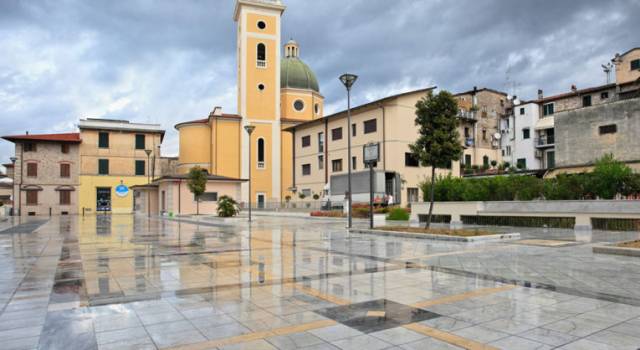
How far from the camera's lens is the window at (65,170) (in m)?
53.0

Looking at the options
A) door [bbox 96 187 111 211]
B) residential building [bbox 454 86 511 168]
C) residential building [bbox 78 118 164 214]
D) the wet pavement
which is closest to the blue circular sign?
residential building [bbox 78 118 164 214]

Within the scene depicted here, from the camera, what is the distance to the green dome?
64.8 meters

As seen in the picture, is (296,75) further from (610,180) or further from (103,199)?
(610,180)

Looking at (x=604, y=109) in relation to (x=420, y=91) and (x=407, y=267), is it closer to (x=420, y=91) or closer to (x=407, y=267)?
(x=420, y=91)

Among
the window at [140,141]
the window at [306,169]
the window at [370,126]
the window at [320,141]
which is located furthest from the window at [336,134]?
the window at [140,141]

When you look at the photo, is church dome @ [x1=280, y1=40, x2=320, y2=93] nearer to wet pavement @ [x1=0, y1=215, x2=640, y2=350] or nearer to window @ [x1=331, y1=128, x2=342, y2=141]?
window @ [x1=331, y1=128, x2=342, y2=141]

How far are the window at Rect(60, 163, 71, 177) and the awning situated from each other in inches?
2159

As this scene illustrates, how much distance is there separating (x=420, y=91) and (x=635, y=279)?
1441 inches

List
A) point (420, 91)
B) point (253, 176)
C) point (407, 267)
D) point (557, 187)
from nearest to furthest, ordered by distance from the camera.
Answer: point (407, 267), point (557, 187), point (420, 91), point (253, 176)

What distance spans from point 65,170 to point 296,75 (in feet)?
105

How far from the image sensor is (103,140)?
55438 millimetres

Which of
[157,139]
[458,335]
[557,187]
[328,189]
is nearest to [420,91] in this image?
[328,189]

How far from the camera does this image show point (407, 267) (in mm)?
8938

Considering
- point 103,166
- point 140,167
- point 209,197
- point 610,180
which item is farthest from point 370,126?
point 103,166
